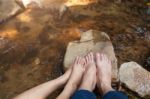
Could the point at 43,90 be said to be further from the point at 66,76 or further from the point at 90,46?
the point at 90,46

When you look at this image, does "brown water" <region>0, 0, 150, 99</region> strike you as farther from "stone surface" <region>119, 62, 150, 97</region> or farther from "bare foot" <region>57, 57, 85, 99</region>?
"bare foot" <region>57, 57, 85, 99</region>

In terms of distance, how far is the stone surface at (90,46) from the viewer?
3572mm

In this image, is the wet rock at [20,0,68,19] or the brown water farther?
the wet rock at [20,0,68,19]

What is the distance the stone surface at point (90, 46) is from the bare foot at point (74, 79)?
0.58 ft

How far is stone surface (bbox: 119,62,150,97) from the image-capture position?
10.6 ft

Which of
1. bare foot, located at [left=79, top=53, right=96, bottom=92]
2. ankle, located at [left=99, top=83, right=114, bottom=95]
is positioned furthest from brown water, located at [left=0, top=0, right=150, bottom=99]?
ankle, located at [left=99, top=83, right=114, bottom=95]

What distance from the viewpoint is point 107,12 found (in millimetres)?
4543

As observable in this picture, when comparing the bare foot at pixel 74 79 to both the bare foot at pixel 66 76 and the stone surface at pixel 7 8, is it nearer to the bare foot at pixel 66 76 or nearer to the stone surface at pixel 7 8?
the bare foot at pixel 66 76

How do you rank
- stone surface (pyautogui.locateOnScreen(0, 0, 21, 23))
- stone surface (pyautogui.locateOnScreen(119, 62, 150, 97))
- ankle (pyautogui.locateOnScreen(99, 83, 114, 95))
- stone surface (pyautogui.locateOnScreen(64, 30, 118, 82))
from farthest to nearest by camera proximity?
stone surface (pyautogui.locateOnScreen(0, 0, 21, 23)), stone surface (pyautogui.locateOnScreen(64, 30, 118, 82)), stone surface (pyautogui.locateOnScreen(119, 62, 150, 97)), ankle (pyautogui.locateOnScreen(99, 83, 114, 95))

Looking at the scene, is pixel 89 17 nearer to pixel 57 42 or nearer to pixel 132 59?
pixel 57 42

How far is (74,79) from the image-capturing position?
3.23 metres

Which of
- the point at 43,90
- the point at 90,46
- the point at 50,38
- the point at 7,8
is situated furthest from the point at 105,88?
the point at 7,8

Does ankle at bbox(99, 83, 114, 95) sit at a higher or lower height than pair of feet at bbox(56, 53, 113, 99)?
lower

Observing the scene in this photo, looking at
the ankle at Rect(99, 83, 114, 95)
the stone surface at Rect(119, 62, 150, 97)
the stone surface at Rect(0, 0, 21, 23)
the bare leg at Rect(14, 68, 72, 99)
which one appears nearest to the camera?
the bare leg at Rect(14, 68, 72, 99)
